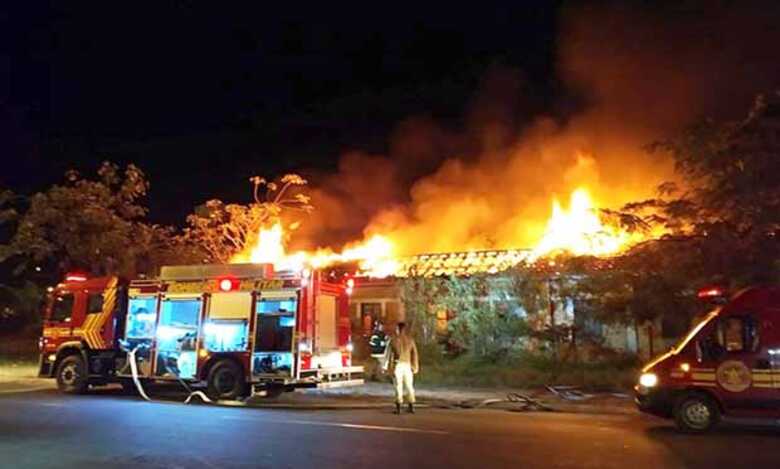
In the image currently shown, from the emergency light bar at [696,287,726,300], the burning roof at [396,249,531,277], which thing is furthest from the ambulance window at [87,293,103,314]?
the emergency light bar at [696,287,726,300]

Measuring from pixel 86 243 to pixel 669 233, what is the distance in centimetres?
1854

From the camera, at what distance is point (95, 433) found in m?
10.1

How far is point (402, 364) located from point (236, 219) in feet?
47.5

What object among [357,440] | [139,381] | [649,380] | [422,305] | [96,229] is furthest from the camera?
[96,229]

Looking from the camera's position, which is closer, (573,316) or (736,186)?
(736,186)

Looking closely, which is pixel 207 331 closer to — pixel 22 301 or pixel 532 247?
pixel 532 247

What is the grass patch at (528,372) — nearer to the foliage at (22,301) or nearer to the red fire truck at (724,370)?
the red fire truck at (724,370)

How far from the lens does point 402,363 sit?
41.7 feet

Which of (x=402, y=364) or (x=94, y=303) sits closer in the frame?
(x=402, y=364)

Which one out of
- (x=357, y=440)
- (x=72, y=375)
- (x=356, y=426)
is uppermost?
(x=72, y=375)

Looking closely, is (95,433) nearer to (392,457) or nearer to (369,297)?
(392,457)

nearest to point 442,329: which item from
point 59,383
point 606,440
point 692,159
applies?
point 692,159

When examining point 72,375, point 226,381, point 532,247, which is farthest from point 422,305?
point 72,375

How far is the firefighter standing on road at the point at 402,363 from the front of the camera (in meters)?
12.6
